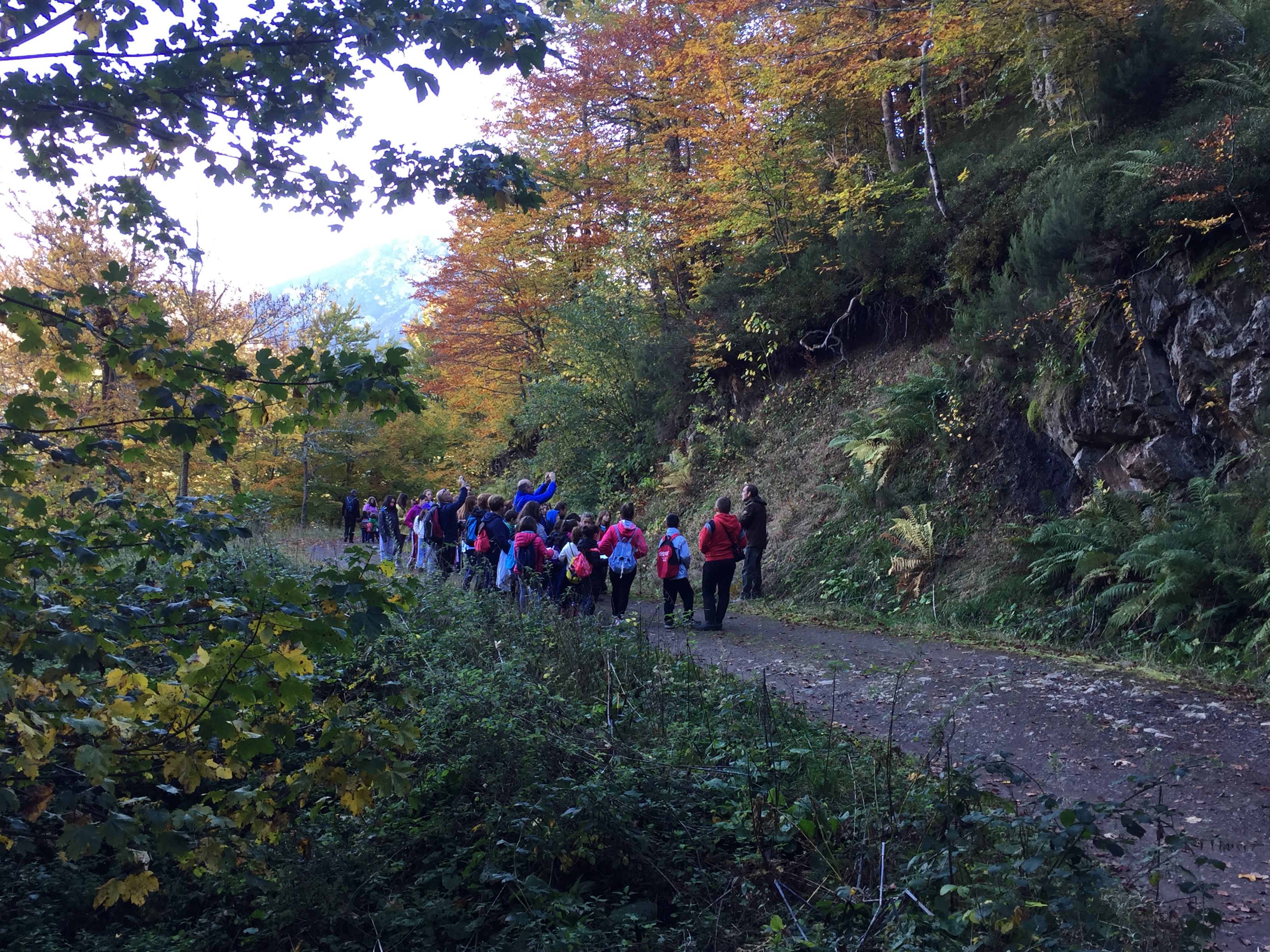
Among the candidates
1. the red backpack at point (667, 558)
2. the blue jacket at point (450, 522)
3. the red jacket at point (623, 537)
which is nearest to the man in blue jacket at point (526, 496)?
the red jacket at point (623, 537)

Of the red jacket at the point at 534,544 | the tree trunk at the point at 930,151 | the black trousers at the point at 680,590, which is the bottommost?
the black trousers at the point at 680,590

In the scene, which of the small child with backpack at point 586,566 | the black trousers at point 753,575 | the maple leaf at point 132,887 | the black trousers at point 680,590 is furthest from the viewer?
the black trousers at point 753,575

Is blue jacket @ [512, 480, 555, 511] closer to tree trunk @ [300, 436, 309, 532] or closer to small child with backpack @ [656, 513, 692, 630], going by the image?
small child with backpack @ [656, 513, 692, 630]

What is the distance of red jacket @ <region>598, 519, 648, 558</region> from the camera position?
38.7 feet

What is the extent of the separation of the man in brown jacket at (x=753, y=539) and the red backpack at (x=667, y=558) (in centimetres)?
248

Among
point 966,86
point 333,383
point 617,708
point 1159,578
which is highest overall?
point 966,86

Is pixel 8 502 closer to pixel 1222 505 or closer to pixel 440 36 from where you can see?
pixel 440 36

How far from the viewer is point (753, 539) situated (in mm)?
14445

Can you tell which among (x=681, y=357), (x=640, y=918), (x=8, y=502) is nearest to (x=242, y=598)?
(x=8, y=502)

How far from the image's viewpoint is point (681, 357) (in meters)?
20.8

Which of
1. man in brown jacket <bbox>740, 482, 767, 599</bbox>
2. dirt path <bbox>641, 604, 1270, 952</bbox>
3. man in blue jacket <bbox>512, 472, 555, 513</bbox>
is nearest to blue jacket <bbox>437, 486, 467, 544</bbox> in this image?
man in blue jacket <bbox>512, 472, 555, 513</bbox>

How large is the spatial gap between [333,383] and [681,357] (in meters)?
17.5

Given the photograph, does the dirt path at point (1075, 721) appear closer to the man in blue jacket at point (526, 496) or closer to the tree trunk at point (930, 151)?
the man in blue jacket at point (526, 496)

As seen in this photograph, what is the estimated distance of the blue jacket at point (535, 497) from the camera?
12.7 meters
